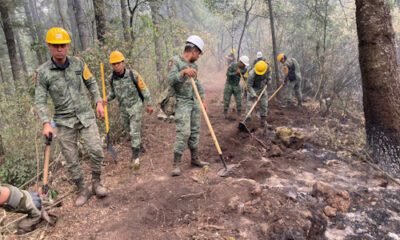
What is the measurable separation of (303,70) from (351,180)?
8311 mm

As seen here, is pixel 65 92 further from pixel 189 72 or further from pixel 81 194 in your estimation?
pixel 189 72

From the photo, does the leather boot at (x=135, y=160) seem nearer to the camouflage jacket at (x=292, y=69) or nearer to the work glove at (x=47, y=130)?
the work glove at (x=47, y=130)

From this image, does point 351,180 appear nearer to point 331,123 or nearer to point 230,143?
point 230,143

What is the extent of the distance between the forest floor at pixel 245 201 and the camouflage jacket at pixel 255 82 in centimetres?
221

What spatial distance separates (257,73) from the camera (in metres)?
7.82

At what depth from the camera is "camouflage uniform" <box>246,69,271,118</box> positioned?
780cm

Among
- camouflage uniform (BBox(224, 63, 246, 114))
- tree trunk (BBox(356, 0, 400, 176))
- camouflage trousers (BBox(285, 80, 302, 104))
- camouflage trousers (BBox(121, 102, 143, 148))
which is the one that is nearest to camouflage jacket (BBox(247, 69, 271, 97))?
camouflage uniform (BBox(224, 63, 246, 114))

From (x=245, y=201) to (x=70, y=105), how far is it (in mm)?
2548

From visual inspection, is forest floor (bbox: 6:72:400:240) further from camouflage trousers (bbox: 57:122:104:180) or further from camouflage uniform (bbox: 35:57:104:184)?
camouflage uniform (bbox: 35:57:104:184)

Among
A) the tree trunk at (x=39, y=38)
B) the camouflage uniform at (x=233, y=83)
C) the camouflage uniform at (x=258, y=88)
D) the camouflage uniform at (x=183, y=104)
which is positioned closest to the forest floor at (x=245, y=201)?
the camouflage uniform at (x=183, y=104)

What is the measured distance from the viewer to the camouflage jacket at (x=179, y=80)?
4.77 m

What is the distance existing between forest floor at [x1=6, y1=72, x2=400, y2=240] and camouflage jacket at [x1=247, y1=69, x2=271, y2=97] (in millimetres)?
2208

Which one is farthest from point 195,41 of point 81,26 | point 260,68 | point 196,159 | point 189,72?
point 81,26

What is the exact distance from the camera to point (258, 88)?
8289 mm
